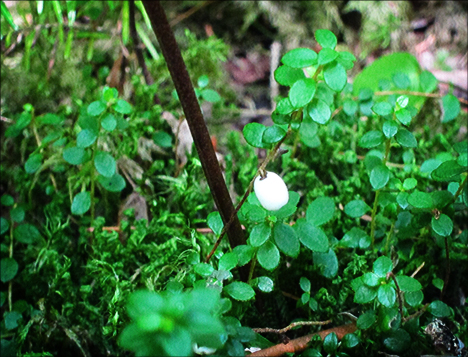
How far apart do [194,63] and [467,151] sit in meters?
1.36

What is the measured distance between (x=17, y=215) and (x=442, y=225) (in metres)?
1.33

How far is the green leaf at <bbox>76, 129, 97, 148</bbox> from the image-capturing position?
1.27m

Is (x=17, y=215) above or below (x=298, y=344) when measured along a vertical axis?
above

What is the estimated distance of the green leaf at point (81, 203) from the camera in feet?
4.52

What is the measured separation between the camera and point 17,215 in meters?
1.51

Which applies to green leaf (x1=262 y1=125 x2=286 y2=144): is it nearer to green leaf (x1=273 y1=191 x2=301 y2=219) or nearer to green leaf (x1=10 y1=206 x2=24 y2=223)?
green leaf (x1=273 y1=191 x2=301 y2=219)

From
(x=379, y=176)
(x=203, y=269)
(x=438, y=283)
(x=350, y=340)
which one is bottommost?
(x=438, y=283)

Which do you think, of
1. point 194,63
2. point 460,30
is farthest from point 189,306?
point 460,30

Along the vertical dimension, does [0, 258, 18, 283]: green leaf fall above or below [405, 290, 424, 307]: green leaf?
above

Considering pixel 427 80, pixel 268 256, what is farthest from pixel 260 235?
pixel 427 80

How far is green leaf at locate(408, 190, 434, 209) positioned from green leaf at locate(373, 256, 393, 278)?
0.18 metres

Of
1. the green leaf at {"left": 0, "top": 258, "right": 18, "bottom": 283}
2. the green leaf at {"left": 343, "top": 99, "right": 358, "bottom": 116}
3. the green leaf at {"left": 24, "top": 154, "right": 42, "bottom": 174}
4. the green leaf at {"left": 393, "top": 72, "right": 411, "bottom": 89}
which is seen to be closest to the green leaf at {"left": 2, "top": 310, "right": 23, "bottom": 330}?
the green leaf at {"left": 0, "top": 258, "right": 18, "bottom": 283}

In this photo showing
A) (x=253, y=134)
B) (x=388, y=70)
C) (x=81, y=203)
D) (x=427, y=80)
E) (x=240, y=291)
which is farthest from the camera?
(x=388, y=70)

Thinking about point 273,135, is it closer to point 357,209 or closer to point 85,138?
point 357,209
